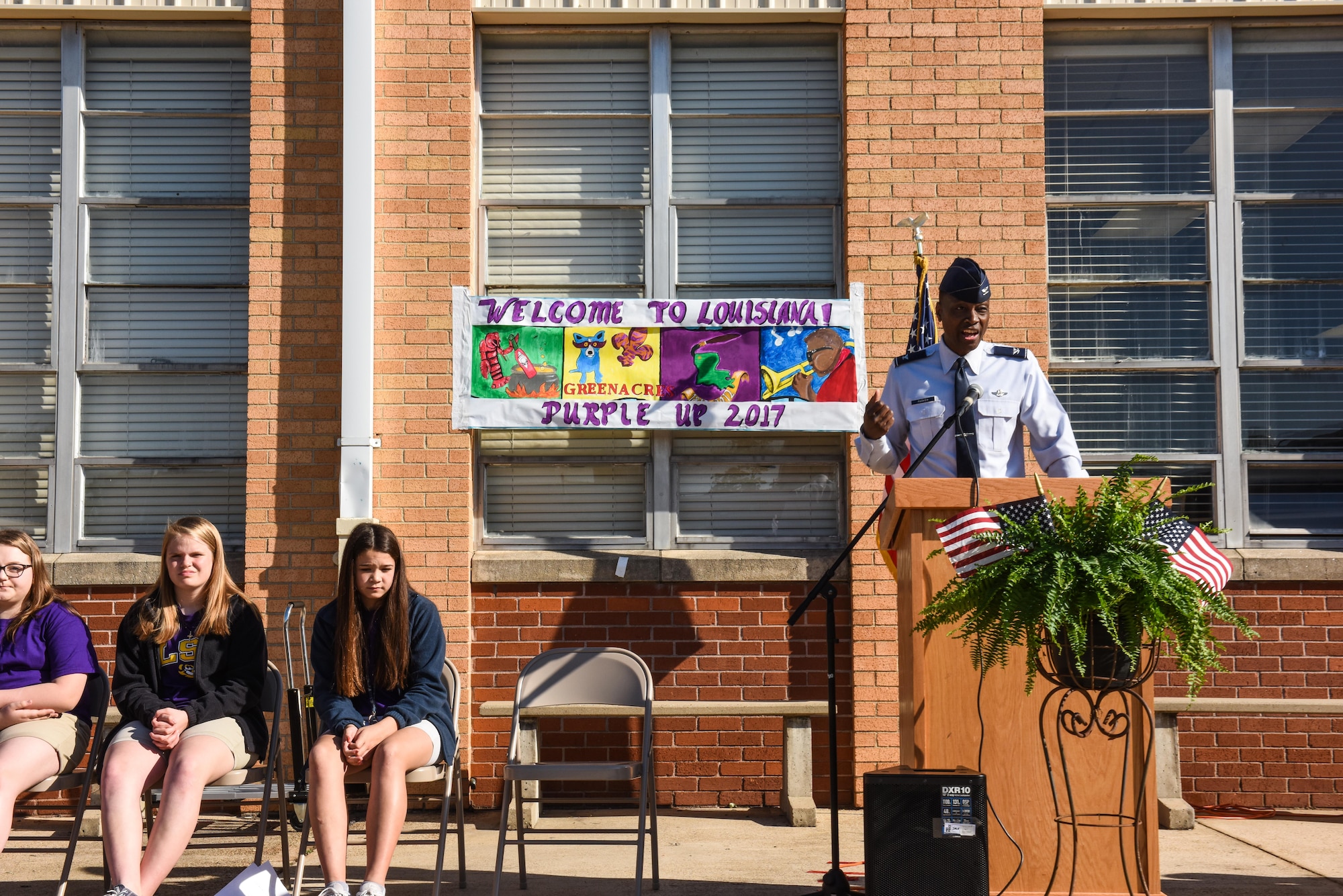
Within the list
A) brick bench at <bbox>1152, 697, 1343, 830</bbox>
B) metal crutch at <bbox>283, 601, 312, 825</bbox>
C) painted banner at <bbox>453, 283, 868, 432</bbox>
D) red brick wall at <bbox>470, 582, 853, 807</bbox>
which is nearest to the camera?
metal crutch at <bbox>283, 601, 312, 825</bbox>

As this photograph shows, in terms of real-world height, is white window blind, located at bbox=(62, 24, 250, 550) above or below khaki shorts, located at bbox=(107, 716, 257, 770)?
above

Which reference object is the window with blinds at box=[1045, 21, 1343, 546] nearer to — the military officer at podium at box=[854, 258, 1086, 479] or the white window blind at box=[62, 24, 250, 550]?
the military officer at podium at box=[854, 258, 1086, 479]

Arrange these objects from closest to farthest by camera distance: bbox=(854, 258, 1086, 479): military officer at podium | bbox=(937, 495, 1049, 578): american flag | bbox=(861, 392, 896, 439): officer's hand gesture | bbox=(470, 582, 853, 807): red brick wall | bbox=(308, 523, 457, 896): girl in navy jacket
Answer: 1. bbox=(937, 495, 1049, 578): american flag
2. bbox=(861, 392, 896, 439): officer's hand gesture
3. bbox=(308, 523, 457, 896): girl in navy jacket
4. bbox=(854, 258, 1086, 479): military officer at podium
5. bbox=(470, 582, 853, 807): red brick wall

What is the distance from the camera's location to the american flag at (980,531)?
3461mm

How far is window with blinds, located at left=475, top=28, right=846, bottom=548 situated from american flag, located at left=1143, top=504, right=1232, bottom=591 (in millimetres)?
3311

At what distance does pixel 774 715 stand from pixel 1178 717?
→ 6.91 feet

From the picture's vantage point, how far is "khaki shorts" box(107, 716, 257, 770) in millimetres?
4289

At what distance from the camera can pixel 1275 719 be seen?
6.09 m

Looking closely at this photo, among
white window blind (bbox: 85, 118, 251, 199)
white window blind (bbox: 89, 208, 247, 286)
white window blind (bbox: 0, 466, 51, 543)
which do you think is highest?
white window blind (bbox: 85, 118, 251, 199)

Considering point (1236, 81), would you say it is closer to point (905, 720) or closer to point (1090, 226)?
point (1090, 226)

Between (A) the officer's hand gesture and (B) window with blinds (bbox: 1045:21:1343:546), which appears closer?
(A) the officer's hand gesture

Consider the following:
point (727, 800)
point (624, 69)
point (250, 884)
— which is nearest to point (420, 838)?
point (727, 800)

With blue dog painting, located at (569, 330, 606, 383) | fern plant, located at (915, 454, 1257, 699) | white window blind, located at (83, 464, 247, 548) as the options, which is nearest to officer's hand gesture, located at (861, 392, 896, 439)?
fern plant, located at (915, 454, 1257, 699)

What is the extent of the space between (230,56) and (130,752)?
4.13 metres
